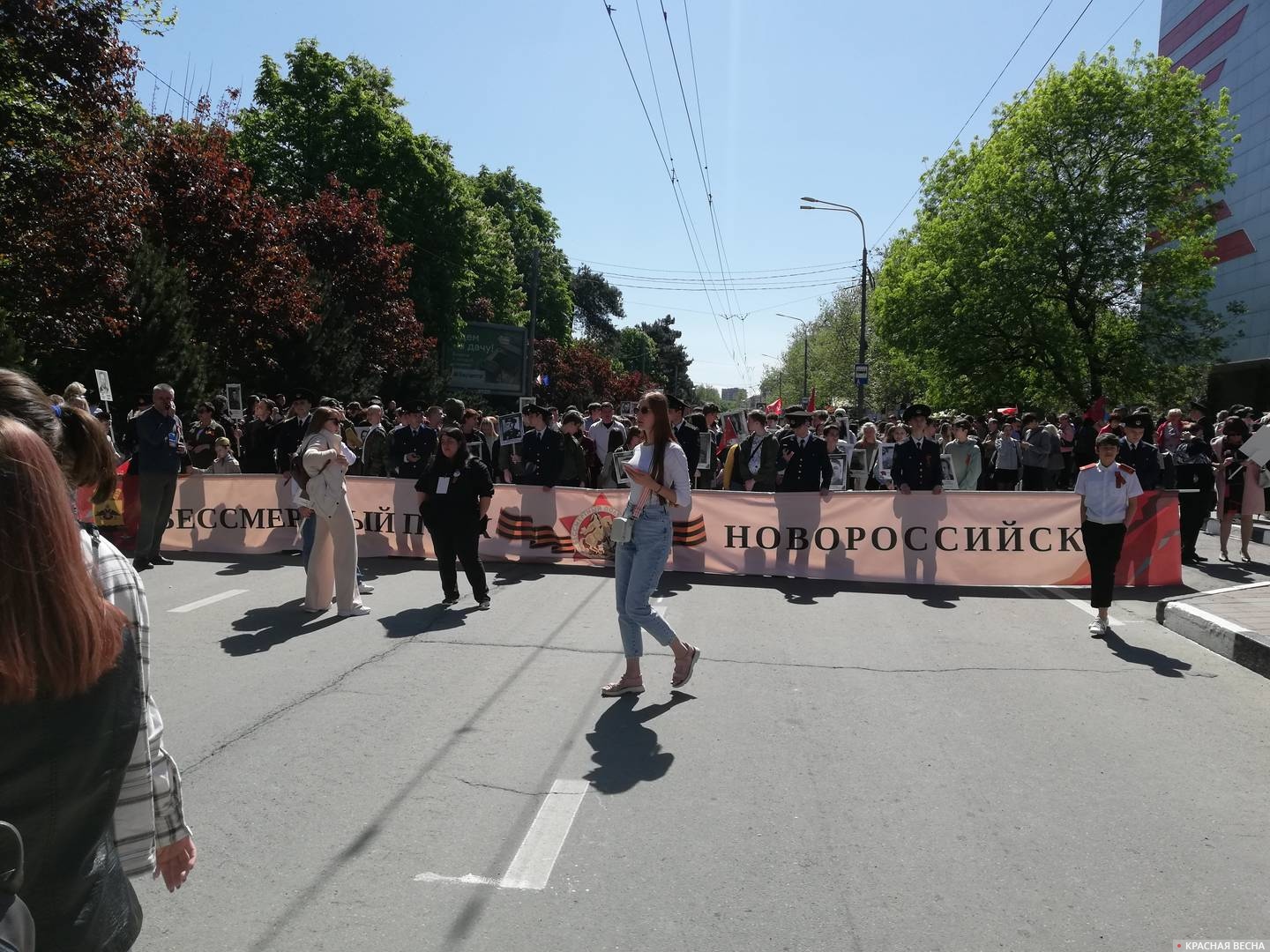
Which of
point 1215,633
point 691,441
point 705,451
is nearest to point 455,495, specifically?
point 691,441

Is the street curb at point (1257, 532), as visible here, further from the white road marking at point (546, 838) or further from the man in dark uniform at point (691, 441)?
the white road marking at point (546, 838)

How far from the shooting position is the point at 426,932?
3275 mm

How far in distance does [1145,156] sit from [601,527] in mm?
29110

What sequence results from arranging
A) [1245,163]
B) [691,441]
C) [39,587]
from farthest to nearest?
[1245,163] < [691,441] < [39,587]

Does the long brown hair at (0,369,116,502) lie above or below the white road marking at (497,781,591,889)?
above

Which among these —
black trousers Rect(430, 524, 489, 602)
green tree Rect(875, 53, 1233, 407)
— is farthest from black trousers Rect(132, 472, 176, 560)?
green tree Rect(875, 53, 1233, 407)

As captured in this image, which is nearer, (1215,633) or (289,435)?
(1215,633)

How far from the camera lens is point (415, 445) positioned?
472 inches

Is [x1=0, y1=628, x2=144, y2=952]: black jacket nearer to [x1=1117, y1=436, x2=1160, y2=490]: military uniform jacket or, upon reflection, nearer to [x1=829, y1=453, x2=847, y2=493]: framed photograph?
[x1=1117, y1=436, x2=1160, y2=490]: military uniform jacket

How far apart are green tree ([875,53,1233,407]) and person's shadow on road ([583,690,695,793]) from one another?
100ft

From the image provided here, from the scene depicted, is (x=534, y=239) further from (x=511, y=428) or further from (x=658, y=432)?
(x=658, y=432)

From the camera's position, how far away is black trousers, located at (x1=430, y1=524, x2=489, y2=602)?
9008 millimetres

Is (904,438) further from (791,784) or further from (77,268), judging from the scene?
(77,268)

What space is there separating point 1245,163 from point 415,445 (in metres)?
51.1
